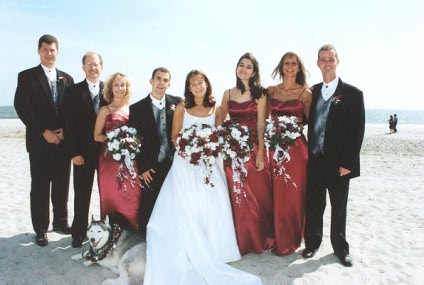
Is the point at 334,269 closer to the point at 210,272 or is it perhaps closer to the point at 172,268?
the point at 210,272

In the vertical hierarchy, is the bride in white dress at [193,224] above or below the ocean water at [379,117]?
above

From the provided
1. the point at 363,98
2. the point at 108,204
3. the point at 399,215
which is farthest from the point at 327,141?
the point at 399,215

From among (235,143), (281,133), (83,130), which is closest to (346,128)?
(281,133)

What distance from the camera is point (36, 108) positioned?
6465mm

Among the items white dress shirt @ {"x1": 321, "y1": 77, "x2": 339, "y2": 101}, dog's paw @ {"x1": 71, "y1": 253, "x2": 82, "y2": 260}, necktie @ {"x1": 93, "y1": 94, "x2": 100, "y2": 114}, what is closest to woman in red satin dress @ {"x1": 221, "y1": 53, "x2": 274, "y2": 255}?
white dress shirt @ {"x1": 321, "y1": 77, "x2": 339, "y2": 101}

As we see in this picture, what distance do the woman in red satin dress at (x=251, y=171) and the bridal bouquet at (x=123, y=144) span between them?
161cm

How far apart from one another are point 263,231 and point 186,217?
61.7 inches

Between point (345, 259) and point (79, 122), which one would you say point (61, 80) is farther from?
point (345, 259)

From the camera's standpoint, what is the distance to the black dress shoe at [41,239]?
6.47m

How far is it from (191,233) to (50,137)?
10.4 ft

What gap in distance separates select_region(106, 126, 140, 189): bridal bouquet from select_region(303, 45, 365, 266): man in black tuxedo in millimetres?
3017

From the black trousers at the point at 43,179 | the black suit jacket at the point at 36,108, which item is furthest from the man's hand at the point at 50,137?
the black trousers at the point at 43,179

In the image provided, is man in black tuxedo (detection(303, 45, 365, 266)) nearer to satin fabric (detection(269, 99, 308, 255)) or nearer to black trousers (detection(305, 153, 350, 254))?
black trousers (detection(305, 153, 350, 254))

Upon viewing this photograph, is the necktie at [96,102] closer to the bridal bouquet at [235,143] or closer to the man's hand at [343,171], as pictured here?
the bridal bouquet at [235,143]
